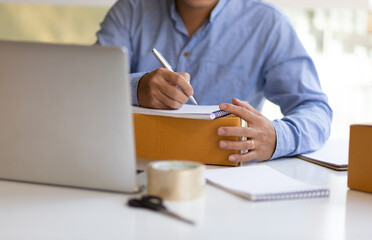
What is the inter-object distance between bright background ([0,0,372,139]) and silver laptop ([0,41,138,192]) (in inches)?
86.8

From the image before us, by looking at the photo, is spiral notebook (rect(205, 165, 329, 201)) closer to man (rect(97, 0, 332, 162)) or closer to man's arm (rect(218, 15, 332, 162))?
man's arm (rect(218, 15, 332, 162))

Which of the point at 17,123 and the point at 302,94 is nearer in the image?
the point at 17,123

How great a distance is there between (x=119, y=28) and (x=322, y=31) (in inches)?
74.2

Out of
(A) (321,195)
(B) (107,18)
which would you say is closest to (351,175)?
(A) (321,195)

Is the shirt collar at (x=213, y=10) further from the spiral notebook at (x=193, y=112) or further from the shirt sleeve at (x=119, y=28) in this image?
the spiral notebook at (x=193, y=112)

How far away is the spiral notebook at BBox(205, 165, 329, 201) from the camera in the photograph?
0.93 m

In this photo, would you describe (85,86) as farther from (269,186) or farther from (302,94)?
(302,94)

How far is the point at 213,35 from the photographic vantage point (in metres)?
1.94

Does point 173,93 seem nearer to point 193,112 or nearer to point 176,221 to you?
point 193,112

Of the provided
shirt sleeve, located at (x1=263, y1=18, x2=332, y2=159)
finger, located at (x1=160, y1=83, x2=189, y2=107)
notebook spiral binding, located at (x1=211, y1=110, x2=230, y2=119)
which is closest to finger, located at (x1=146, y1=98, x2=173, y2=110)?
Result: finger, located at (x1=160, y1=83, x2=189, y2=107)

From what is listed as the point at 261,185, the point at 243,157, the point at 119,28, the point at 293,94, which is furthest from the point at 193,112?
the point at 119,28

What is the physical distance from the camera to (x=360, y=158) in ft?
3.39

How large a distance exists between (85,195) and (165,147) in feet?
1.24

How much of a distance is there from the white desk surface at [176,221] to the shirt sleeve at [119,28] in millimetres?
1105
